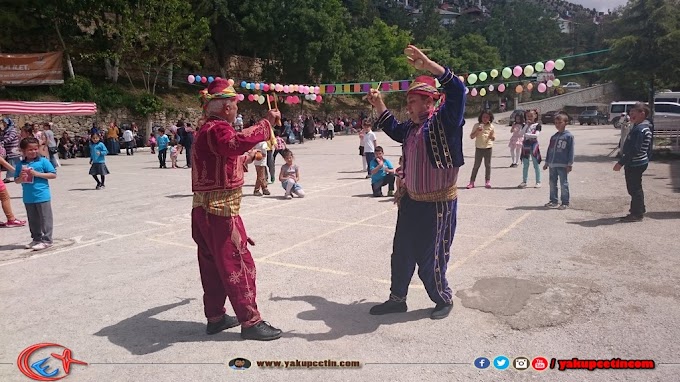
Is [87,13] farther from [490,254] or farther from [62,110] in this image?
[490,254]

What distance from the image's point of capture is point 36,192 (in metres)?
6.79

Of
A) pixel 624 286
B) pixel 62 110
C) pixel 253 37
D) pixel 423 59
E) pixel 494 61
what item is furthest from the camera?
pixel 494 61

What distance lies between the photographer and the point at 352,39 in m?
38.6

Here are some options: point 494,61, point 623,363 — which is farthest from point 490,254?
point 494,61

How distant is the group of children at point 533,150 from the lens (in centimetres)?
898

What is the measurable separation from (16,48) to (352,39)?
866 inches

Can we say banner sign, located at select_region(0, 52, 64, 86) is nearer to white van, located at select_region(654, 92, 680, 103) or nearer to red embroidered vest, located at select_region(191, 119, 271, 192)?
red embroidered vest, located at select_region(191, 119, 271, 192)

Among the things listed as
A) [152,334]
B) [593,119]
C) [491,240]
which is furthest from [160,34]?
[593,119]

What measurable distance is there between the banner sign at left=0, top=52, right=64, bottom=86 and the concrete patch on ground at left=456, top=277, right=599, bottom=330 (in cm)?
2534

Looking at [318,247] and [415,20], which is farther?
[415,20]

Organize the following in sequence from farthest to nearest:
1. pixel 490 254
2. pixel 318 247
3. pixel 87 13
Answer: pixel 87 13 < pixel 318 247 < pixel 490 254

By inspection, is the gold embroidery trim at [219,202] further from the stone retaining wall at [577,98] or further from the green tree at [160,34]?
the stone retaining wall at [577,98]

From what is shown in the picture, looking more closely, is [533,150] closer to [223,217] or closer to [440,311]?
[440,311]

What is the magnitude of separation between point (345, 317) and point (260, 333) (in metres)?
0.80
